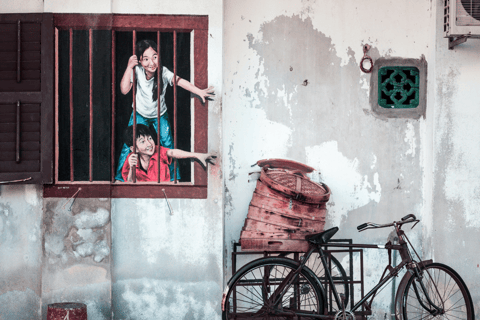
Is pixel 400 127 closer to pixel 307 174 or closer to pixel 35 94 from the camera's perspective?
pixel 307 174

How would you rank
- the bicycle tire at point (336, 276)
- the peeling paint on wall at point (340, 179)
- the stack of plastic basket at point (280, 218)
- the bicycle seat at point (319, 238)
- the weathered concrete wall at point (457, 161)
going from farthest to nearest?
1. the peeling paint on wall at point (340, 179)
2. the weathered concrete wall at point (457, 161)
3. the bicycle tire at point (336, 276)
4. the stack of plastic basket at point (280, 218)
5. the bicycle seat at point (319, 238)

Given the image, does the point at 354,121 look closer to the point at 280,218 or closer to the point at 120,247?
the point at 280,218

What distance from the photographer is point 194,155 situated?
4289 mm

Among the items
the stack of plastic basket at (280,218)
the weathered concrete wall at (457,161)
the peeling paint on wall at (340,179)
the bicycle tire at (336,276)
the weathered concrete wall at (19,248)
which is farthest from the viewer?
the peeling paint on wall at (340,179)

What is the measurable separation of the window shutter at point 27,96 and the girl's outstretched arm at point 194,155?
3.68 ft

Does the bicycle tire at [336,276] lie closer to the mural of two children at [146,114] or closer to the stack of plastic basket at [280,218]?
the stack of plastic basket at [280,218]

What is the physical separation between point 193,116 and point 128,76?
28.9 inches

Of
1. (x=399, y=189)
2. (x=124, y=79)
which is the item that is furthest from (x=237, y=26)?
(x=399, y=189)

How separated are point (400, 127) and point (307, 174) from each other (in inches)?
45.1

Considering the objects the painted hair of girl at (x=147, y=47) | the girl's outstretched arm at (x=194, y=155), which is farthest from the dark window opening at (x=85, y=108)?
the girl's outstretched arm at (x=194, y=155)

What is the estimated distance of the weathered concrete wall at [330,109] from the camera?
4633 mm

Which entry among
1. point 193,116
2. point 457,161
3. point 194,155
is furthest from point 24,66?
point 457,161

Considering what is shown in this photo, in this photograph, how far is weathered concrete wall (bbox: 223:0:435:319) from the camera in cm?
463

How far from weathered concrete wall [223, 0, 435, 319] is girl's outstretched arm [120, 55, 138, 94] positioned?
940 mm
